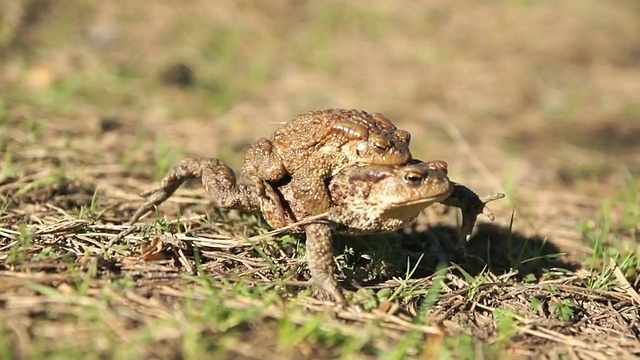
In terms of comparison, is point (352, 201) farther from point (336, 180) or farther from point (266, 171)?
point (266, 171)

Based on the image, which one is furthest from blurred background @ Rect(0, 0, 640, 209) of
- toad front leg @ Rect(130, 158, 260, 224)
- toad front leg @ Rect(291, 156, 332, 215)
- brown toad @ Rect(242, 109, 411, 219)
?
toad front leg @ Rect(291, 156, 332, 215)

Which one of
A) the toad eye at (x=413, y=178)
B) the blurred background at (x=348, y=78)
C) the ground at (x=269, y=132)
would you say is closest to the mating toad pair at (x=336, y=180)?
the toad eye at (x=413, y=178)

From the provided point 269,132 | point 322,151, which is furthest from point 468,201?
point 269,132

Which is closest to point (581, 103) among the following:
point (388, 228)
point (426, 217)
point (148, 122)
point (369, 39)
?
point (369, 39)

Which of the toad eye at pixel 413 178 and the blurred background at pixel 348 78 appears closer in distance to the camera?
the toad eye at pixel 413 178

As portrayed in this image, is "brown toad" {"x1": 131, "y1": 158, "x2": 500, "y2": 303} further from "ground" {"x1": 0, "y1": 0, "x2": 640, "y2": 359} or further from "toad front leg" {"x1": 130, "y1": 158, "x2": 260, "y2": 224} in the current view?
"ground" {"x1": 0, "y1": 0, "x2": 640, "y2": 359}

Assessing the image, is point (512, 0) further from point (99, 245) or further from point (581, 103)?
point (99, 245)

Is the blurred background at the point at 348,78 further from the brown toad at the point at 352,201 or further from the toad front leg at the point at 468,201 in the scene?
the brown toad at the point at 352,201
